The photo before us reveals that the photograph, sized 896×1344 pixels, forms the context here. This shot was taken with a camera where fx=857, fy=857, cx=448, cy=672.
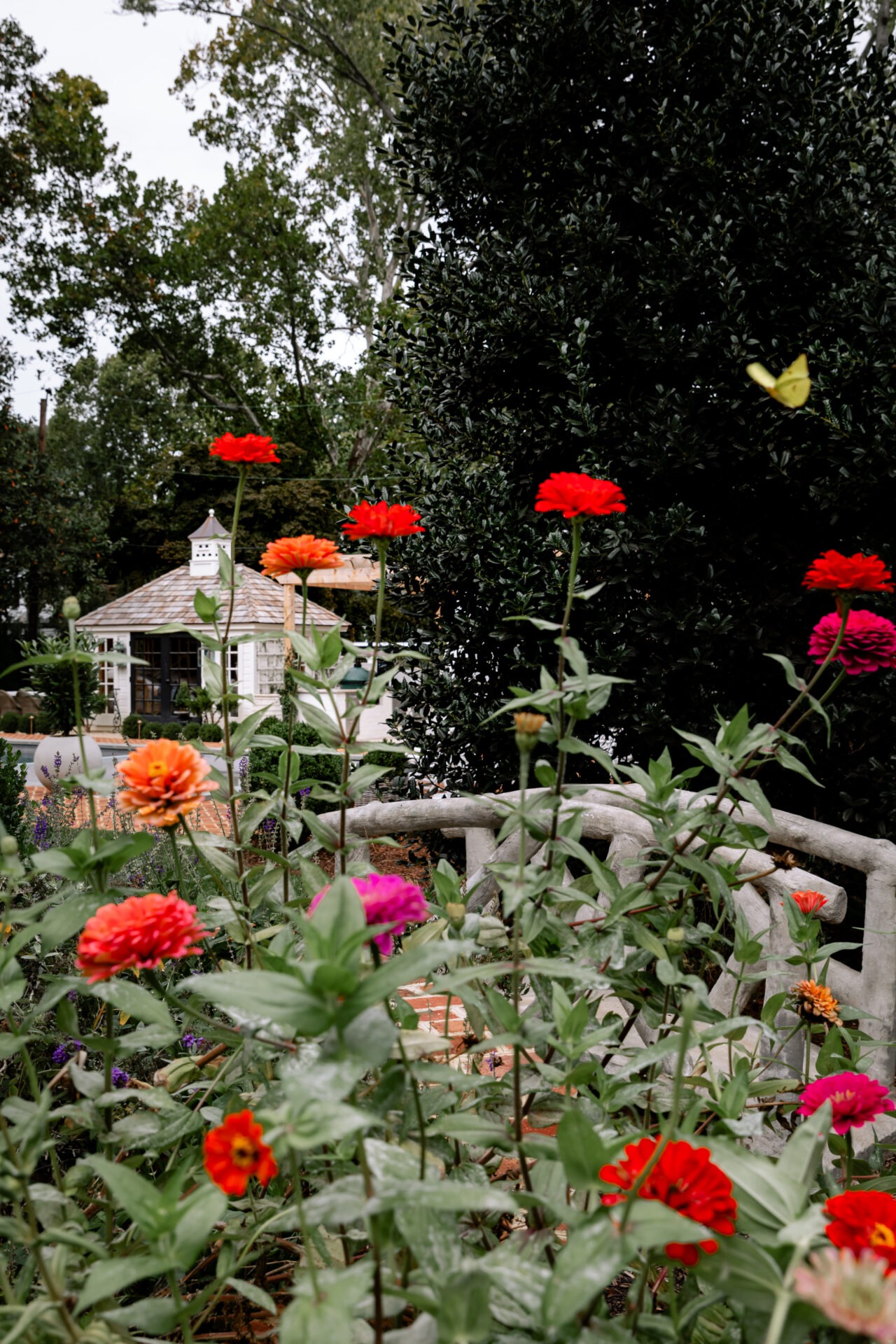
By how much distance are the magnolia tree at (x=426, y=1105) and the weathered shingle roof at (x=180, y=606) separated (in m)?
13.3

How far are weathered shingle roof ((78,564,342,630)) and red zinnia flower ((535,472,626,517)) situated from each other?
523 inches

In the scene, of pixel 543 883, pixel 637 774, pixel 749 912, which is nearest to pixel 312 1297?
pixel 543 883

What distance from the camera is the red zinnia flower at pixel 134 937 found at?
755 millimetres

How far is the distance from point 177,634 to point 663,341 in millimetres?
14324

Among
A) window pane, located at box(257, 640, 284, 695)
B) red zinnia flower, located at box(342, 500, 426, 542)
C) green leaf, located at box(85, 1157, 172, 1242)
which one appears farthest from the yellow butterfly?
window pane, located at box(257, 640, 284, 695)

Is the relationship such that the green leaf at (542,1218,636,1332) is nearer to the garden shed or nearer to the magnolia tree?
the magnolia tree

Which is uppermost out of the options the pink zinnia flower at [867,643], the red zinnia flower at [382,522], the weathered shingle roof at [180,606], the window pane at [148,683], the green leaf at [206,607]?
the weathered shingle roof at [180,606]

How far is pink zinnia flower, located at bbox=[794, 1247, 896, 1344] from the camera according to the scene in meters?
0.39

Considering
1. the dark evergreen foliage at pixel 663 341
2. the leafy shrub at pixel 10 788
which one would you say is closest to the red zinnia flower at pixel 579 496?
the dark evergreen foliage at pixel 663 341

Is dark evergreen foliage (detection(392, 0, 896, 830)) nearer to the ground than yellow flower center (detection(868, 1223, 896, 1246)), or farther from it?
farther from it

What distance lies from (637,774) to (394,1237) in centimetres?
63

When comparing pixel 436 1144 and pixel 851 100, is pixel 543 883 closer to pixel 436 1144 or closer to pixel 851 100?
pixel 436 1144

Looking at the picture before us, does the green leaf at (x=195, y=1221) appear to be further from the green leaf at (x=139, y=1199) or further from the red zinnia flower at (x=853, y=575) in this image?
the red zinnia flower at (x=853, y=575)

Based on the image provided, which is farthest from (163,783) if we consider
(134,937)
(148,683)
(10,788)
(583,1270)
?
(148,683)
